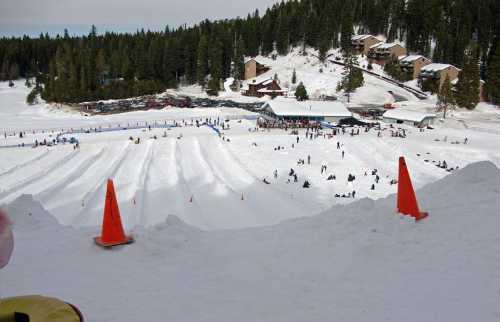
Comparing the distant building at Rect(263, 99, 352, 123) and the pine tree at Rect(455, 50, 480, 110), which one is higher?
the pine tree at Rect(455, 50, 480, 110)

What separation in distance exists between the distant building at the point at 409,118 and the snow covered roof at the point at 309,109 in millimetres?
4858

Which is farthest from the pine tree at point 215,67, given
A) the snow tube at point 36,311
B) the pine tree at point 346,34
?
the snow tube at point 36,311

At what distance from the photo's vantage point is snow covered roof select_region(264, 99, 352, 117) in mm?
56569

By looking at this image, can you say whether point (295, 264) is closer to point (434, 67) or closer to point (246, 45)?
point (434, 67)

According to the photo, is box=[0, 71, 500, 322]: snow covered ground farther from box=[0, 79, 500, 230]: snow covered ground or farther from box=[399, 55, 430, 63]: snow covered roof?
box=[399, 55, 430, 63]: snow covered roof

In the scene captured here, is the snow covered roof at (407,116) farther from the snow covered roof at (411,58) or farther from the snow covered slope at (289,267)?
the snow covered slope at (289,267)

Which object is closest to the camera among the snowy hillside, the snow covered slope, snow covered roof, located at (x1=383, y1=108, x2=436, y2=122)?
the snow covered slope

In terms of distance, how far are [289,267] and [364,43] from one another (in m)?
95.9

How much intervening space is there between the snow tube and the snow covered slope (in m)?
0.85

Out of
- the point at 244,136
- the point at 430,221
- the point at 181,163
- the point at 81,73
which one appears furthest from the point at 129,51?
the point at 430,221

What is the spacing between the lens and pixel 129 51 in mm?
98875

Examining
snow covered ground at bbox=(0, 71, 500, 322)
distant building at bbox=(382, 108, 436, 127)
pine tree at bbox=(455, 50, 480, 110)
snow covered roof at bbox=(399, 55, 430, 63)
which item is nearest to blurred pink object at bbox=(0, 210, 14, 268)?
snow covered ground at bbox=(0, 71, 500, 322)

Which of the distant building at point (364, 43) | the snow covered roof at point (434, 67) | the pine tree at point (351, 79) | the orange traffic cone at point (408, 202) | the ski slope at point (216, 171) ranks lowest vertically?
the ski slope at point (216, 171)

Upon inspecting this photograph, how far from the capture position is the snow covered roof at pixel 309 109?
56569 mm
